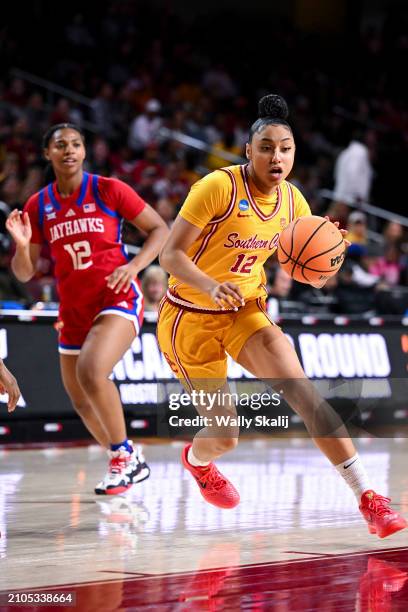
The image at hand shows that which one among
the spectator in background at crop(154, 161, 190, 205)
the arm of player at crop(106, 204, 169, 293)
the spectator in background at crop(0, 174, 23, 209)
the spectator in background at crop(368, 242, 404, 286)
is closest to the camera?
the arm of player at crop(106, 204, 169, 293)

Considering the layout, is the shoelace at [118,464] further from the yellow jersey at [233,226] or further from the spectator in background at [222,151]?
the spectator in background at [222,151]

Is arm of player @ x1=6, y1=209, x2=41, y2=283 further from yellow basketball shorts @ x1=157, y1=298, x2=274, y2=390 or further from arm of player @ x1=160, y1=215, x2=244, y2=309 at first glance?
arm of player @ x1=160, y1=215, x2=244, y2=309

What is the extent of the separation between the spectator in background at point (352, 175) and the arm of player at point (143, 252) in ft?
33.4

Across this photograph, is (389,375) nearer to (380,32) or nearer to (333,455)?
(333,455)


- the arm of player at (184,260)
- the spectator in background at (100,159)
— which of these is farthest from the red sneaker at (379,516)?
the spectator in background at (100,159)

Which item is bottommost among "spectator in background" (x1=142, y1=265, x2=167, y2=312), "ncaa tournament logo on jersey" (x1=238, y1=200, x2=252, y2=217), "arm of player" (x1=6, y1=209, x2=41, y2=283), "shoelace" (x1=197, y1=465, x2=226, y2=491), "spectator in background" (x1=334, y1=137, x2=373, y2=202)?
"shoelace" (x1=197, y1=465, x2=226, y2=491)

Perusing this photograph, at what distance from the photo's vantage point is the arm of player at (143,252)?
6.91m

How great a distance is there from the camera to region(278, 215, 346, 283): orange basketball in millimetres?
5605

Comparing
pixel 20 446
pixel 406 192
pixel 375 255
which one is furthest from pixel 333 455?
pixel 406 192

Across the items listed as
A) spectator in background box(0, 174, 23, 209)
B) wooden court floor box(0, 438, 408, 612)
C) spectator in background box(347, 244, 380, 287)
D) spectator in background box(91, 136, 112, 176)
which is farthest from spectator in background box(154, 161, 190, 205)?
wooden court floor box(0, 438, 408, 612)

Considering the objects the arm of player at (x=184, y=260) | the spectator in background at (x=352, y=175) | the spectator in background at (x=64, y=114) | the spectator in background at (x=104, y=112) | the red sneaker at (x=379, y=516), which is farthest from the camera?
the spectator in background at (x=352, y=175)

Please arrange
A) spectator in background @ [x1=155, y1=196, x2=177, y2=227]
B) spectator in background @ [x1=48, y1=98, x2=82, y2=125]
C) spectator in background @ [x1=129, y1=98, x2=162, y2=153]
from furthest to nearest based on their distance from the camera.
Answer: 1. spectator in background @ [x1=129, y1=98, x2=162, y2=153]
2. spectator in background @ [x1=48, y1=98, x2=82, y2=125]
3. spectator in background @ [x1=155, y1=196, x2=177, y2=227]

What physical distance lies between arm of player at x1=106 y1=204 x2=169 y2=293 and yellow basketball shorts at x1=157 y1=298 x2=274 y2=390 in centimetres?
94

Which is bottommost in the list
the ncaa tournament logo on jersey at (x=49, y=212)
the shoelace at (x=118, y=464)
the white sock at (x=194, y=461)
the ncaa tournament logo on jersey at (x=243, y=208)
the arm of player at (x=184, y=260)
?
the white sock at (x=194, y=461)
